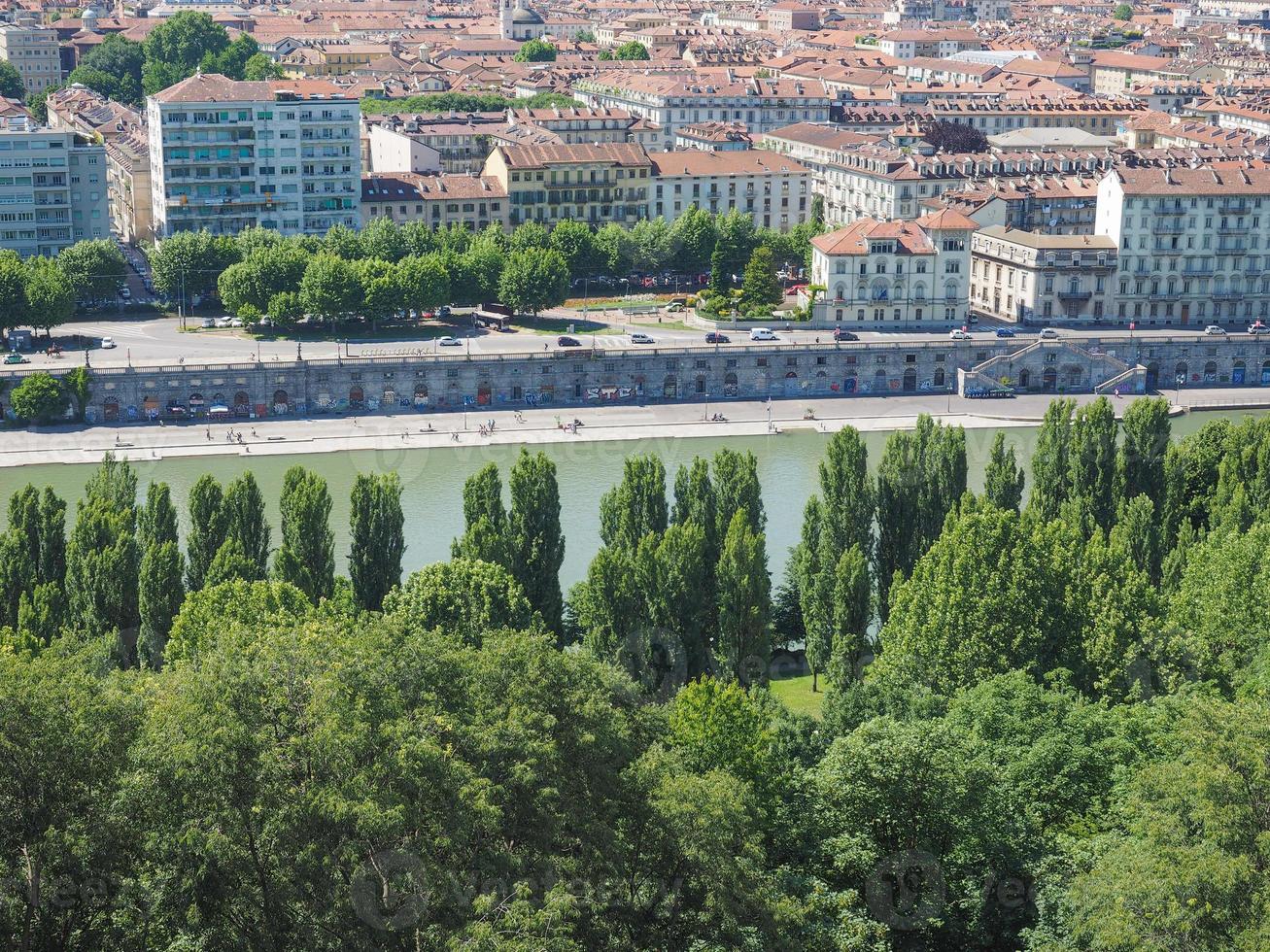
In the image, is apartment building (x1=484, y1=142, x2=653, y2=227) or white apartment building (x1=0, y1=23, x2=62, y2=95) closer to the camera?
apartment building (x1=484, y1=142, x2=653, y2=227)

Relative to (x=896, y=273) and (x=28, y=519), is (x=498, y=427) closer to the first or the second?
(x=896, y=273)

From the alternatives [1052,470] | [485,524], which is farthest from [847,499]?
[485,524]

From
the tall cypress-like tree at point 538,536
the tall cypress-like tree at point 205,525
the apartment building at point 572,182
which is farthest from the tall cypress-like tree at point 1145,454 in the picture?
the apartment building at point 572,182

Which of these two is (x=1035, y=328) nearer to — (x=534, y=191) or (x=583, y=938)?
(x=534, y=191)

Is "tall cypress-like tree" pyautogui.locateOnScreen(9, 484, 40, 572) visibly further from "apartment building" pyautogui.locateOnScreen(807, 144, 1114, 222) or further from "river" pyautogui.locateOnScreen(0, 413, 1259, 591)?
"apartment building" pyautogui.locateOnScreen(807, 144, 1114, 222)

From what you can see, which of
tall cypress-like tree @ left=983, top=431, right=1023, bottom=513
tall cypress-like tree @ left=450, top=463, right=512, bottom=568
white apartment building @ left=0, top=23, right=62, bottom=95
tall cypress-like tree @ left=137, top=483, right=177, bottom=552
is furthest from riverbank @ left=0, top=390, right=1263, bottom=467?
white apartment building @ left=0, top=23, right=62, bottom=95

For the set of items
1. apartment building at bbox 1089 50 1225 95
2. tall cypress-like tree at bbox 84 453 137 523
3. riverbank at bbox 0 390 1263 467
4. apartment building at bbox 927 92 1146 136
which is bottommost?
riverbank at bbox 0 390 1263 467
